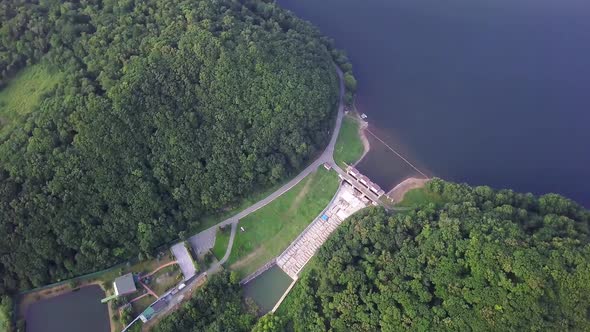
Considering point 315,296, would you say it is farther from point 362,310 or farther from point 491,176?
point 491,176

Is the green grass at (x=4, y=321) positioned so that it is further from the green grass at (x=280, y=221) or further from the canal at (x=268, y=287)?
the canal at (x=268, y=287)

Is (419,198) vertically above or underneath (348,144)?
above

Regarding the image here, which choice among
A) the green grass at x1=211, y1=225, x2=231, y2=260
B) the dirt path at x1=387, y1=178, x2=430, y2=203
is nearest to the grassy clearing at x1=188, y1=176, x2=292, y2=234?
the green grass at x1=211, y1=225, x2=231, y2=260

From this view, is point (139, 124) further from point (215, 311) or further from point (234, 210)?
point (215, 311)

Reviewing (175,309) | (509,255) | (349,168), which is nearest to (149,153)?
(175,309)

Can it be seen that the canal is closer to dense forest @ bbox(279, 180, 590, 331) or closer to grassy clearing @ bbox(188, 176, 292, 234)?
dense forest @ bbox(279, 180, 590, 331)

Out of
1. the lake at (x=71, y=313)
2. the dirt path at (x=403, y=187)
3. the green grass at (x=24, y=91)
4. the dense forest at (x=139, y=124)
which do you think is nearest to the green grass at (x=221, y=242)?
the dense forest at (x=139, y=124)

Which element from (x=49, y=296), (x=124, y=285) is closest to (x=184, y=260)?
(x=124, y=285)
